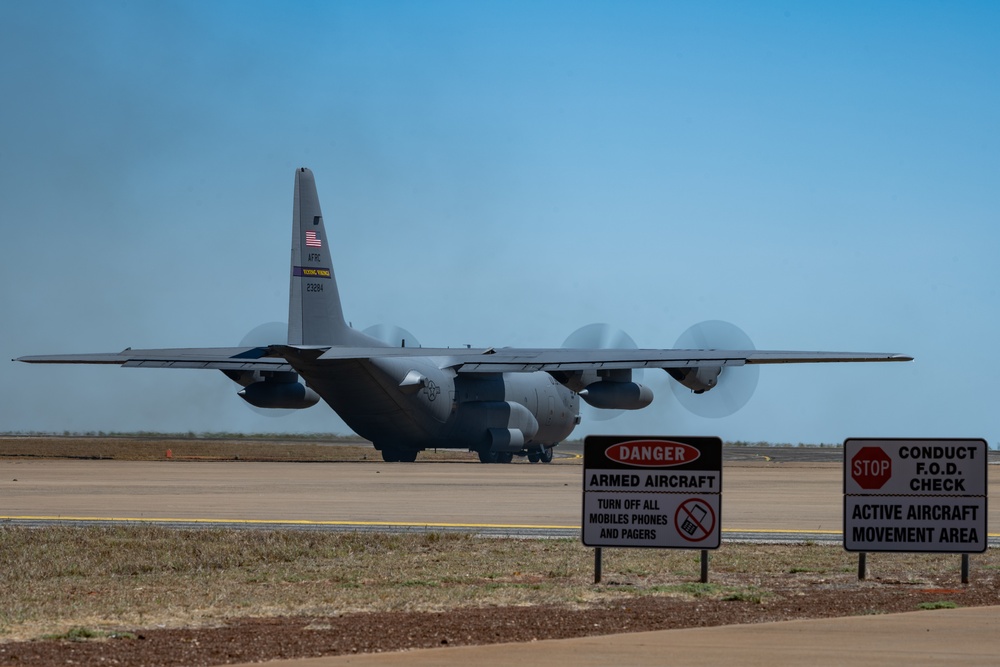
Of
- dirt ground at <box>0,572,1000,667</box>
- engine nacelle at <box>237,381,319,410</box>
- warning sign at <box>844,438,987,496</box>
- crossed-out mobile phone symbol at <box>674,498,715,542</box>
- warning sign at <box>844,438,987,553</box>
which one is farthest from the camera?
engine nacelle at <box>237,381,319,410</box>

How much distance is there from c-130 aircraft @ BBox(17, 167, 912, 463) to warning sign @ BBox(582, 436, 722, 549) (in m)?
31.3

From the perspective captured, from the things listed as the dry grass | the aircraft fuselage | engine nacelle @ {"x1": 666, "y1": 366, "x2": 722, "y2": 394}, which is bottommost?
the dry grass

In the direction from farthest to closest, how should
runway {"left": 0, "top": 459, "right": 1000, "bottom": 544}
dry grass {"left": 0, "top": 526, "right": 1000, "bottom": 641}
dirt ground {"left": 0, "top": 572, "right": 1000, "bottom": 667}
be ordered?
runway {"left": 0, "top": 459, "right": 1000, "bottom": 544}
dry grass {"left": 0, "top": 526, "right": 1000, "bottom": 641}
dirt ground {"left": 0, "top": 572, "right": 1000, "bottom": 667}

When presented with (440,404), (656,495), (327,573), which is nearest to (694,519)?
(656,495)

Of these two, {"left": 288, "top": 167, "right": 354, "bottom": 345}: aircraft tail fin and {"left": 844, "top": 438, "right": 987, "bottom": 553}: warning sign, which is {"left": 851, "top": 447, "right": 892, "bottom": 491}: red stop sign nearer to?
{"left": 844, "top": 438, "right": 987, "bottom": 553}: warning sign

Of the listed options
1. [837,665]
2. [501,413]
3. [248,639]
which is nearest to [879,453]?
[837,665]

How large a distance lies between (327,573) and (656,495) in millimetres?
3832

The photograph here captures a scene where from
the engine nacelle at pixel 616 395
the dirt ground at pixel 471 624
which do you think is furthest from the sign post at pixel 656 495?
the engine nacelle at pixel 616 395

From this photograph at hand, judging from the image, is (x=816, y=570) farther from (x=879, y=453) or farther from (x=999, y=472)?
(x=999, y=472)

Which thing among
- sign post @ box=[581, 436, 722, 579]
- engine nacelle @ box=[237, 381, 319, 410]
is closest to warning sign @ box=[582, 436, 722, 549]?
sign post @ box=[581, 436, 722, 579]

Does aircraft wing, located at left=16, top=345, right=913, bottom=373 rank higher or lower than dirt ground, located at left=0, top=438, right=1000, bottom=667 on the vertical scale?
higher

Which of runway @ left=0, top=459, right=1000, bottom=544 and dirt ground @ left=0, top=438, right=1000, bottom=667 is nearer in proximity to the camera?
dirt ground @ left=0, top=438, right=1000, bottom=667

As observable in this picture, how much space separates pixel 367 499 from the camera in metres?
28.1

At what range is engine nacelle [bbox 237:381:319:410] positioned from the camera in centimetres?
5153
